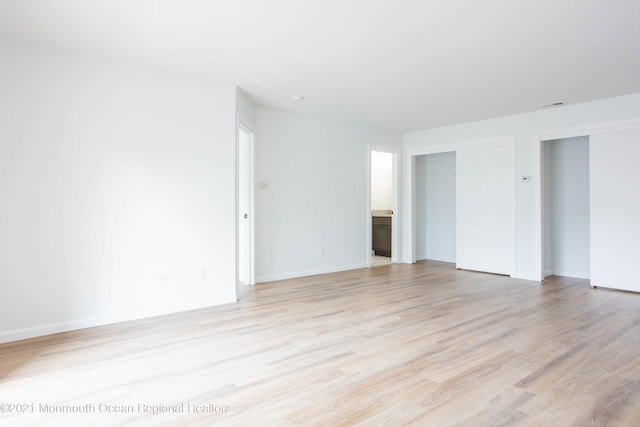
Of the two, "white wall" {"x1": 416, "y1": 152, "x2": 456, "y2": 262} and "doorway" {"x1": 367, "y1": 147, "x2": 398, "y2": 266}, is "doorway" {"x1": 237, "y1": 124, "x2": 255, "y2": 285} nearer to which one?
"doorway" {"x1": 367, "y1": 147, "x2": 398, "y2": 266}

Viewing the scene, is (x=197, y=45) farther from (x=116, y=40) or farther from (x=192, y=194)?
(x=192, y=194)

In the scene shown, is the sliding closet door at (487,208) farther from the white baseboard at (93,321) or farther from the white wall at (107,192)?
the white baseboard at (93,321)

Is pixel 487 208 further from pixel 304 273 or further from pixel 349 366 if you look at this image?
pixel 349 366

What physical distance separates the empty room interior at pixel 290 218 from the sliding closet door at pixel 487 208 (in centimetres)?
5

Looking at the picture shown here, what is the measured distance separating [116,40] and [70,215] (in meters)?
1.63

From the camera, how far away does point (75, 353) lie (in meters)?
2.94

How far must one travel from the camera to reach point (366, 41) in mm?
3299

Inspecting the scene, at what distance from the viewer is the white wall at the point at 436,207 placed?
7.70 meters

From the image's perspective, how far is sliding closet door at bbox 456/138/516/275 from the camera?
616 centimetres

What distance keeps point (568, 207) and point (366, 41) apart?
4.79 meters

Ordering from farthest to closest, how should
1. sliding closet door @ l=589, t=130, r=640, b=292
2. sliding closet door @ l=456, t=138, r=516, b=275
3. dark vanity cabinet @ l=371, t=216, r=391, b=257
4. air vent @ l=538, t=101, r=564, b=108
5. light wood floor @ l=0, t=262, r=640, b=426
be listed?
dark vanity cabinet @ l=371, t=216, r=391, b=257
sliding closet door @ l=456, t=138, r=516, b=275
air vent @ l=538, t=101, r=564, b=108
sliding closet door @ l=589, t=130, r=640, b=292
light wood floor @ l=0, t=262, r=640, b=426

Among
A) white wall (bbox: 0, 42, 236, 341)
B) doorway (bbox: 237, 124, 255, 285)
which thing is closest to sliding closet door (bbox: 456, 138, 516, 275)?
doorway (bbox: 237, 124, 255, 285)

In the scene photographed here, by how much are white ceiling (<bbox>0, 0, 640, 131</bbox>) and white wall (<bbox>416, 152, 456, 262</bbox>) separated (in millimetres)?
2949

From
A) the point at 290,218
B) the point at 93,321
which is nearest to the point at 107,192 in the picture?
the point at 93,321
